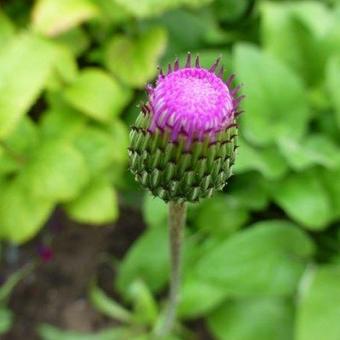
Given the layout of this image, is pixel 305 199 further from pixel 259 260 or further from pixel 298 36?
pixel 298 36

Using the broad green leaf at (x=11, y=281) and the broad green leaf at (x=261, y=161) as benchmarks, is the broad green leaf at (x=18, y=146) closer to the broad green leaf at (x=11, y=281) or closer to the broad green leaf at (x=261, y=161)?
the broad green leaf at (x=11, y=281)

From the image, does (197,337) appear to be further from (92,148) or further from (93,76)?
(93,76)

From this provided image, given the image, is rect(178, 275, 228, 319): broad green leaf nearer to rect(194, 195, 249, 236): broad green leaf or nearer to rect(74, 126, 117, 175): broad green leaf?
rect(194, 195, 249, 236): broad green leaf

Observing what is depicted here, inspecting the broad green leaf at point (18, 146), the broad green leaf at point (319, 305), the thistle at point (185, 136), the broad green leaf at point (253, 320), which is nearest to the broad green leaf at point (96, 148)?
the broad green leaf at point (18, 146)

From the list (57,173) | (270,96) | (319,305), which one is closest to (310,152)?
(270,96)

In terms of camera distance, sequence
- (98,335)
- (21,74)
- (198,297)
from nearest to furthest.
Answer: (21,74), (198,297), (98,335)

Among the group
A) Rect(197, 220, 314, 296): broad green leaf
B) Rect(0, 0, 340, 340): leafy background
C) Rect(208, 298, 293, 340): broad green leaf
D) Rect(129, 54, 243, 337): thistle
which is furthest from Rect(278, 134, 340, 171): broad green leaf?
Rect(129, 54, 243, 337): thistle
